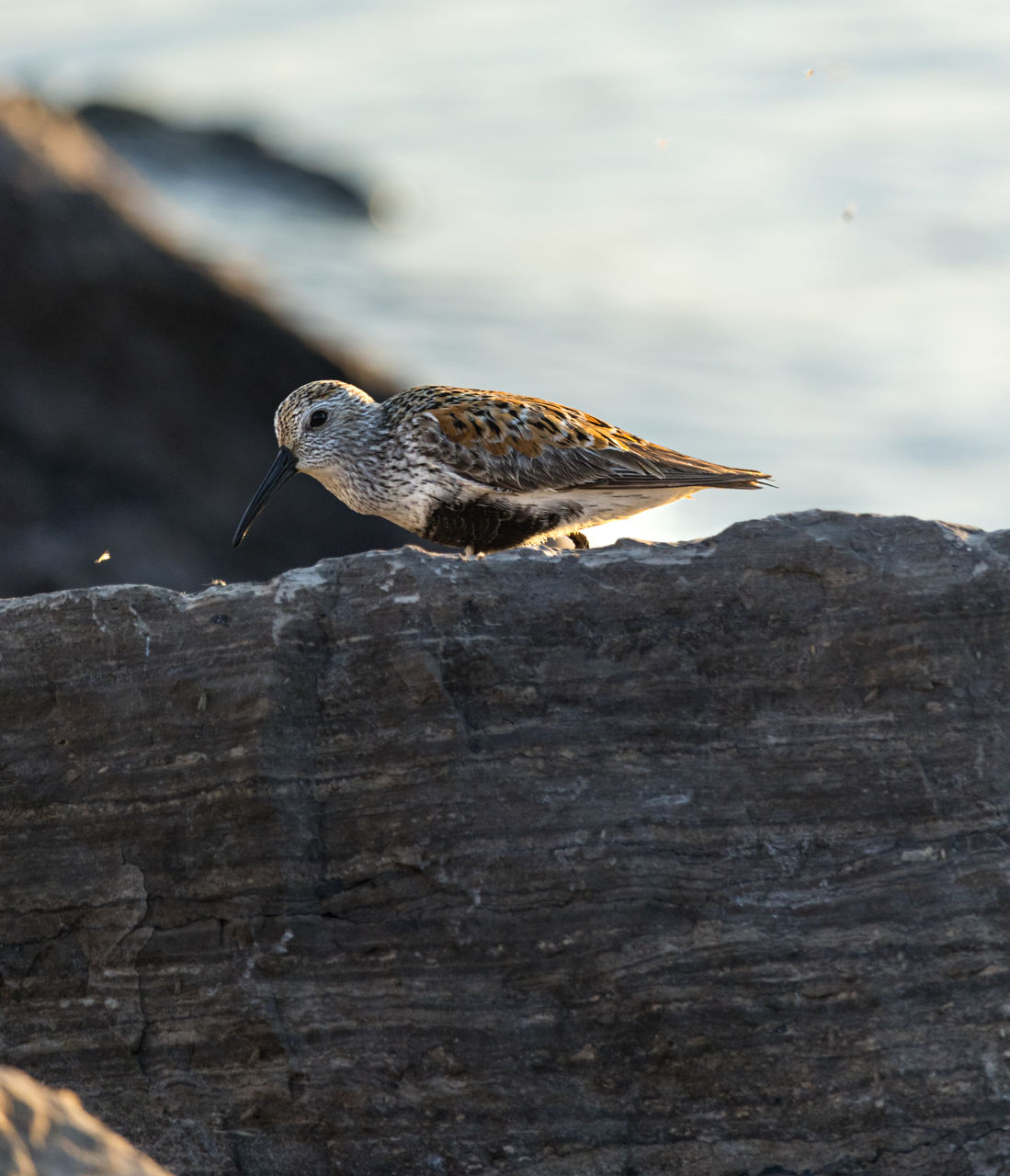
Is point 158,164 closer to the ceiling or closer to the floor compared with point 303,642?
closer to the ceiling

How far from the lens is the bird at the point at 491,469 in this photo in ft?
33.2

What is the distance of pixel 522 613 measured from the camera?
8.10 metres

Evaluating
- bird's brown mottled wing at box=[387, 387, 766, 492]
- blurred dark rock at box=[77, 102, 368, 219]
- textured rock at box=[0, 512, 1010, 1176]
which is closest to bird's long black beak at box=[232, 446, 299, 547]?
bird's brown mottled wing at box=[387, 387, 766, 492]

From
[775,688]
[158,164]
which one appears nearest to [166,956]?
[775,688]

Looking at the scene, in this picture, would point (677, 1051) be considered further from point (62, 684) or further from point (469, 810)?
point (62, 684)

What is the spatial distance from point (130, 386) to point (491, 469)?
10966 millimetres

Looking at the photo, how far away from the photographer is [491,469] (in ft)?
33.0

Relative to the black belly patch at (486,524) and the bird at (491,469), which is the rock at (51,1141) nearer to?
the bird at (491,469)

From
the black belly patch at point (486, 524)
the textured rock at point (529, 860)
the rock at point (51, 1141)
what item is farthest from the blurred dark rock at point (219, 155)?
the rock at point (51, 1141)

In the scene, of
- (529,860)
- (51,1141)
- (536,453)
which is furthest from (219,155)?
(51,1141)

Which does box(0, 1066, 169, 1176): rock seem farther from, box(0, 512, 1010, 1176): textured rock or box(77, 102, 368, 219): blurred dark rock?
box(77, 102, 368, 219): blurred dark rock

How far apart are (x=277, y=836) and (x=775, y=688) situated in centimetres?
243

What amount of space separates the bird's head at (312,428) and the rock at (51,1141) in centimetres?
567

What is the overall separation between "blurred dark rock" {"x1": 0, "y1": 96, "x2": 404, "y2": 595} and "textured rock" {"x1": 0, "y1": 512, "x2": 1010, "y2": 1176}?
10.3 meters
